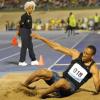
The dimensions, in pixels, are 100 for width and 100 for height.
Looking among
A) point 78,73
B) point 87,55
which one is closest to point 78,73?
point 78,73

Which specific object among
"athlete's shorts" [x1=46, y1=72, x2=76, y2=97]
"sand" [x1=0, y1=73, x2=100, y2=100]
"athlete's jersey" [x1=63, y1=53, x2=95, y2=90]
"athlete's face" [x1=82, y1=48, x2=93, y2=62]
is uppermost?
"athlete's face" [x1=82, y1=48, x2=93, y2=62]

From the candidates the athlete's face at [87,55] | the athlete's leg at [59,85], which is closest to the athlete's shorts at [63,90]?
the athlete's leg at [59,85]

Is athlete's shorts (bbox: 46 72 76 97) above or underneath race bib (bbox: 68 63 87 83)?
underneath

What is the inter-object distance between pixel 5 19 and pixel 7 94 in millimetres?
49573

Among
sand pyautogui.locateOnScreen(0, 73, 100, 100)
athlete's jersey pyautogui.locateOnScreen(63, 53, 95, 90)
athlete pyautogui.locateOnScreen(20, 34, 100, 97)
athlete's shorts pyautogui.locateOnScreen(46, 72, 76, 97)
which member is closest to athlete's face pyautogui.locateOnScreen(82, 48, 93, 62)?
athlete pyautogui.locateOnScreen(20, 34, 100, 97)

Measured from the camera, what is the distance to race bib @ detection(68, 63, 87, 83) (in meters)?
9.65

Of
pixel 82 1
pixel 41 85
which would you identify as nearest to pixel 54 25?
pixel 82 1

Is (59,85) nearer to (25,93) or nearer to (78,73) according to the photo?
(78,73)

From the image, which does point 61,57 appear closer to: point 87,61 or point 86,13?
point 87,61

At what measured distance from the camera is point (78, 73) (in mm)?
9633

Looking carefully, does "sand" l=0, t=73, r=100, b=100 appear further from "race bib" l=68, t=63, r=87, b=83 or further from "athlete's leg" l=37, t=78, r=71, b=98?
"race bib" l=68, t=63, r=87, b=83

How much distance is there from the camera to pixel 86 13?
57.6m

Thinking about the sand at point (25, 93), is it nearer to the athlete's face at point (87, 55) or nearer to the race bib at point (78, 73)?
the race bib at point (78, 73)

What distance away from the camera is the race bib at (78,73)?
31.7 feet
